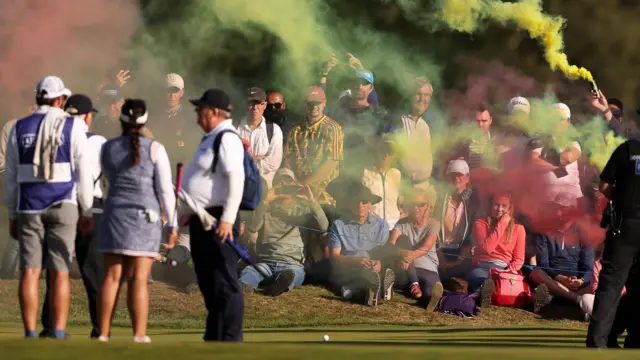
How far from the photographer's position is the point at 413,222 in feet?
61.5

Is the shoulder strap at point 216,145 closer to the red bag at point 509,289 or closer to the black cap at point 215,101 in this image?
the black cap at point 215,101

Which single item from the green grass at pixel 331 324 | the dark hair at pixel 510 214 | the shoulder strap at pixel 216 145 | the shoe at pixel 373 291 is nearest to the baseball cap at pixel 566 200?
the dark hair at pixel 510 214

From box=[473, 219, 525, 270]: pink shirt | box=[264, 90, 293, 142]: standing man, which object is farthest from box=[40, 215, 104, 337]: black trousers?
box=[473, 219, 525, 270]: pink shirt

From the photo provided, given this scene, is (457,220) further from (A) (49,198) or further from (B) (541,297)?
(A) (49,198)

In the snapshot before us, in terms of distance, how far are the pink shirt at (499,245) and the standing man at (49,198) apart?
7.33 meters

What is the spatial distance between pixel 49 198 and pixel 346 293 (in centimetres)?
665

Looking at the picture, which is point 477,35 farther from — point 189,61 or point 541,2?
point 189,61

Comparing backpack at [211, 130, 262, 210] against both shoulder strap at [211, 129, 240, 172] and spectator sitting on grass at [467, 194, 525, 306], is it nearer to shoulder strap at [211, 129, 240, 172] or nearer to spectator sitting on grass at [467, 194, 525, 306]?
shoulder strap at [211, 129, 240, 172]

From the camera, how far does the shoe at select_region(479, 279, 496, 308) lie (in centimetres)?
1836

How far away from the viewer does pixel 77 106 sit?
13602 millimetres

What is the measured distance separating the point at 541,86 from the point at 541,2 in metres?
1.16

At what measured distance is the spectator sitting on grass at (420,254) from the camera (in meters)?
18.4

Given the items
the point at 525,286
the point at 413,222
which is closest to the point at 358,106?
the point at 413,222

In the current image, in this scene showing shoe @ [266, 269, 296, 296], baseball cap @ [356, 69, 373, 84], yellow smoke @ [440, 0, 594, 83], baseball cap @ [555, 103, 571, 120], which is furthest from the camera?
yellow smoke @ [440, 0, 594, 83]
